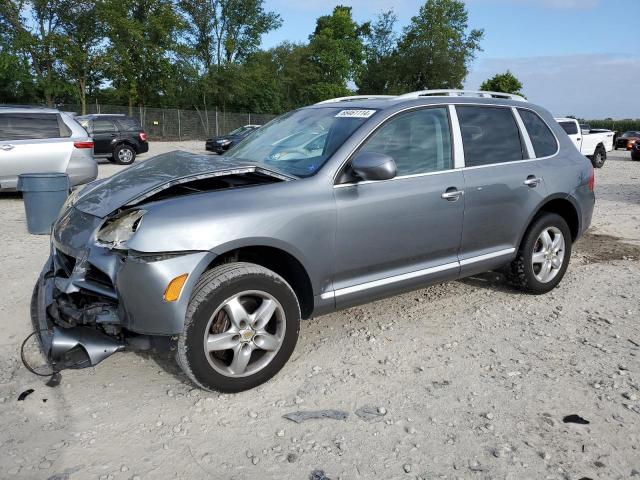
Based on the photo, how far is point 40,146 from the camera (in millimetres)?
9477

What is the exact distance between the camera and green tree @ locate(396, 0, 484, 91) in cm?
5512

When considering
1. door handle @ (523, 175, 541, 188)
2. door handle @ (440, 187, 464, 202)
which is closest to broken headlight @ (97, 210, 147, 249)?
door handle @ (440, 187, 464, 202)

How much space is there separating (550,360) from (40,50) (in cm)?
3848

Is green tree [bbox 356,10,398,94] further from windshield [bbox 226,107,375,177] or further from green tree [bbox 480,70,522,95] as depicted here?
windshield [bbox 226,107,375,177]

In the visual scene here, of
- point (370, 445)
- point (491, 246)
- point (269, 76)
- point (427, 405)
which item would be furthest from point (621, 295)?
point (269, 76)

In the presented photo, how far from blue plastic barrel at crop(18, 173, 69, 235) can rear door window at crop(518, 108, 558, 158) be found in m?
5.81

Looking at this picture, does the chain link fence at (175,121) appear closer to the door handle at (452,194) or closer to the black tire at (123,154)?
the black tire at (123,154)

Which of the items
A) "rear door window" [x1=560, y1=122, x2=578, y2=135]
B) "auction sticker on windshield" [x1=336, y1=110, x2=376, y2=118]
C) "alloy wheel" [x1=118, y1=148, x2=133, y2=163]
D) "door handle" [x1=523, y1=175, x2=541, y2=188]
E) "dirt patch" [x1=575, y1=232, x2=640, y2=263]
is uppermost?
"rear door window" [x1=560, y1=122, x2=578, y2=135]

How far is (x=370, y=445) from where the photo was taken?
271cm

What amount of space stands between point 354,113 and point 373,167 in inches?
29.7

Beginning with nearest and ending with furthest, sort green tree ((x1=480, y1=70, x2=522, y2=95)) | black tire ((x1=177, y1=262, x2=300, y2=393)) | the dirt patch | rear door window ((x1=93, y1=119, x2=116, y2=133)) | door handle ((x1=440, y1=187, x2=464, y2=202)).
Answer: black tire ((x1=177, y1=262, x2=300, y2=393)), door handle ((x1=440, y1=187, x2=464, y2=202)), the dirt patch, rear door window ((x1=93, y1=119, x2=116, y2=133)), green tree ((x1=480, y1=70, x2=522, y2=95))

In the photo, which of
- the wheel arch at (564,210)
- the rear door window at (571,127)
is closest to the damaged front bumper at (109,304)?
the wheel arch at (564,210)

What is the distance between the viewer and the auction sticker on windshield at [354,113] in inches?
148

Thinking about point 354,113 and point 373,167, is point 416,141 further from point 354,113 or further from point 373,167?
point 373,167
